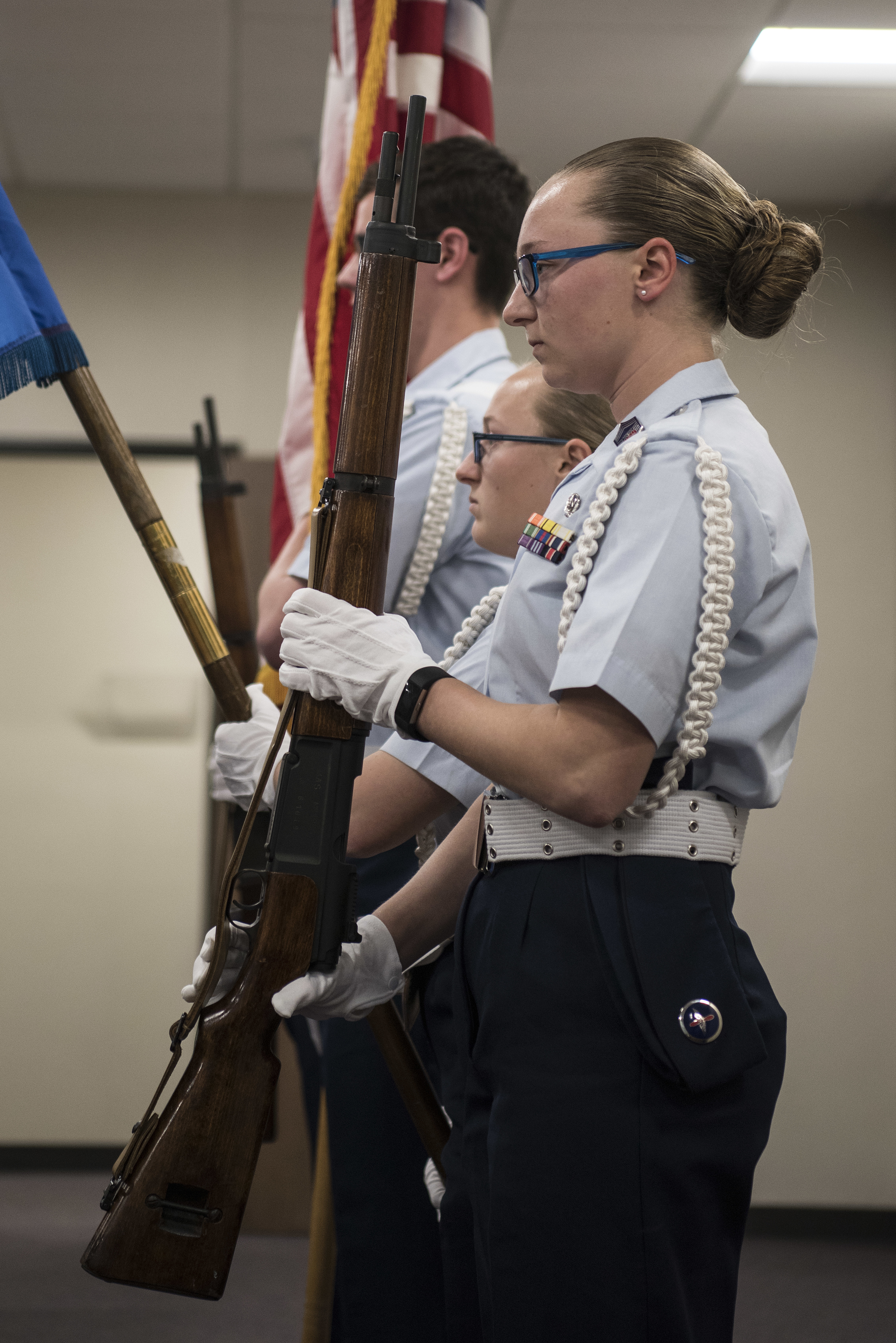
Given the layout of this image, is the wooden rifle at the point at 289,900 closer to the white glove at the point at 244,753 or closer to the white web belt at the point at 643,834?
the white web belt at the point at 643,834

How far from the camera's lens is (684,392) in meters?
0.96

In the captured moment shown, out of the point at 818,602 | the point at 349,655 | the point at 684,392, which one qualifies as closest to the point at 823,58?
the point at 818,602

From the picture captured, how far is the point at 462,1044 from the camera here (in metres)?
0.99

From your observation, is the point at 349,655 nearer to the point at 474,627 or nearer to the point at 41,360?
the point at 474,627

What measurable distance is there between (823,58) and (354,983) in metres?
2.64

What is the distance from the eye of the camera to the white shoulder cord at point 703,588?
0.86 metres

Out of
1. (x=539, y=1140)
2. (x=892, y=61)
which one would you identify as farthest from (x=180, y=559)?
(x=892, y=61)

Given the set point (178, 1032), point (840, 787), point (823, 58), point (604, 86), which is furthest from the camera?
point (840, 787)

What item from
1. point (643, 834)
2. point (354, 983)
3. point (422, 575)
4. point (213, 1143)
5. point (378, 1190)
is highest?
point (422, 575)

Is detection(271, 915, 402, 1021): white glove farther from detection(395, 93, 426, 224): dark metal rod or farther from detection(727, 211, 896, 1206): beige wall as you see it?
detection(727, 211, 896, 1206): beige wall

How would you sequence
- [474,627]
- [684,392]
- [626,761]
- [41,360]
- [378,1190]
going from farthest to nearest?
[378,1190], [41,360], [474,627], [684,392], [626,761]

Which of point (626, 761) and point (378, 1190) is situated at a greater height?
point (626, 761)

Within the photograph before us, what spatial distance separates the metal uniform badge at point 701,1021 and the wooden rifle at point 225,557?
122cm

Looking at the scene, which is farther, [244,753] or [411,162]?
[244,753]
